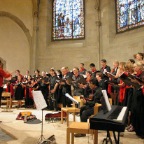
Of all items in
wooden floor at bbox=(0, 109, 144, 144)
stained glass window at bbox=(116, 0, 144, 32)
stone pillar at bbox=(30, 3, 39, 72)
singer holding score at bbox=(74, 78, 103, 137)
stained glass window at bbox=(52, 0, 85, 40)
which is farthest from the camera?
stone pillar at bbox=(30, 3, 39, 72)

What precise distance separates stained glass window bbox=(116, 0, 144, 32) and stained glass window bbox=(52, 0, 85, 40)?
2.44m

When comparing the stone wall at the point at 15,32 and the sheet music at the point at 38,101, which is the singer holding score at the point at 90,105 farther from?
the stone wall at the point at 15,32

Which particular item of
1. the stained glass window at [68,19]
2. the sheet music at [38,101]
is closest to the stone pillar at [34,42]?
the stained glass window at [68,19]

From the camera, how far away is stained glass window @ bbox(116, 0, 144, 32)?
11056mm

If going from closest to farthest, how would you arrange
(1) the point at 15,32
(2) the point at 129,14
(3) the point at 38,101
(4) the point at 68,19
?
(3) the point at 38,101, (2) the point at 129,14, (1) the point at 15,32, (4) the point at 68,19

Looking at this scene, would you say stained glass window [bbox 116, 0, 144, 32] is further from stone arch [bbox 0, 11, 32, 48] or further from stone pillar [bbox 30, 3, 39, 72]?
stone arch [bbox 0, 11, 32, 48]

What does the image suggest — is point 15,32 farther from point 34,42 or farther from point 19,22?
point 34,42

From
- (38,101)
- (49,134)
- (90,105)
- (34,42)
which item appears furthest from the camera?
(34,42)

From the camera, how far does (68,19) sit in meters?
14.2

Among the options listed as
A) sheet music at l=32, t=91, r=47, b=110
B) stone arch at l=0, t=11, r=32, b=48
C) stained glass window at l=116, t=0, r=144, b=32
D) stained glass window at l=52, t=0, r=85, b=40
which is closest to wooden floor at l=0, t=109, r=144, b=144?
sheet music at l=32, t=91, r=47, b=110

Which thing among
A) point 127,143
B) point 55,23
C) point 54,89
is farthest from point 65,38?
point 127,143

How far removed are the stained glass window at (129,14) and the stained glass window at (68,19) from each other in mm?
2438

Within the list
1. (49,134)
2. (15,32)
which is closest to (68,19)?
(15,32)

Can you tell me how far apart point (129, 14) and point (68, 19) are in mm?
4100
